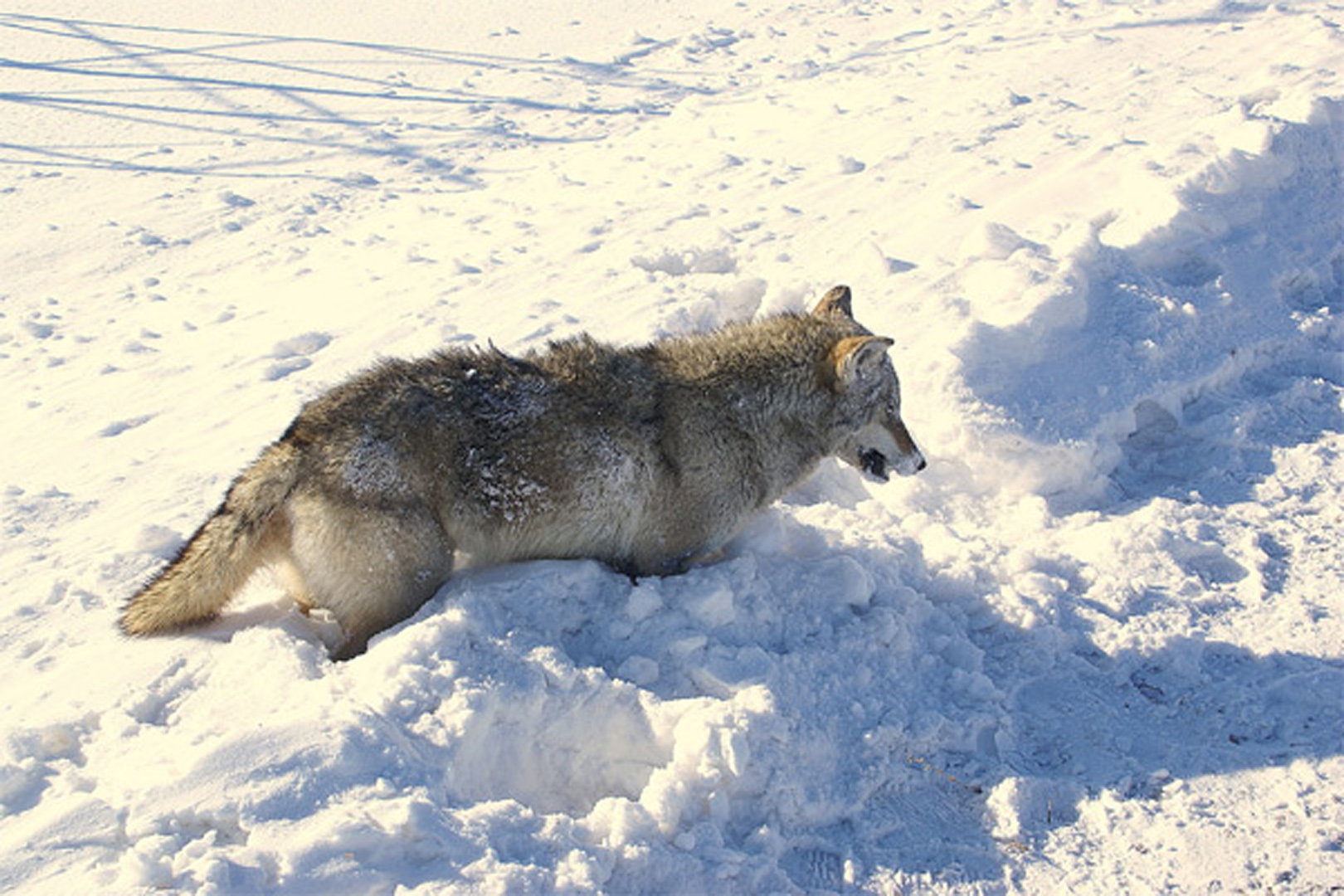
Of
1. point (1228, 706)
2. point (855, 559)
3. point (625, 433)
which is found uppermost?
point (625, 433)

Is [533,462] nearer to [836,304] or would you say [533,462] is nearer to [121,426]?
[836,304]

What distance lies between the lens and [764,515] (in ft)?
19.7

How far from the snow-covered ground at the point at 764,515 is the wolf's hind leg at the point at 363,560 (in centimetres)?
18

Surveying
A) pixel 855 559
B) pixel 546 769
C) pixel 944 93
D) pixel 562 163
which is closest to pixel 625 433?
pixel 855 559

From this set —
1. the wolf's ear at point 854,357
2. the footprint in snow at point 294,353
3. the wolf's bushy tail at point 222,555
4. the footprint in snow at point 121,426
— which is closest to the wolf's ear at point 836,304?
the wolf's ear at point 854,357

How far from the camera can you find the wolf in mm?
4742

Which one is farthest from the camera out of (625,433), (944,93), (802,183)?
(944,93)

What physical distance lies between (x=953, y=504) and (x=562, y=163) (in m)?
7.62

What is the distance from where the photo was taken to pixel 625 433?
538 centimetres

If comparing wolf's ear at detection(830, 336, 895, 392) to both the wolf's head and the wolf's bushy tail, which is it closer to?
the wolf's head

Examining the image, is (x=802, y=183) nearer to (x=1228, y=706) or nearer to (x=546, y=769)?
(x=1228, y=706)

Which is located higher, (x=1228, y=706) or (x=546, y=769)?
(x=546, y=769)

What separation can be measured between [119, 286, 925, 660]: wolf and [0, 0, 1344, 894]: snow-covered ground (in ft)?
0.71

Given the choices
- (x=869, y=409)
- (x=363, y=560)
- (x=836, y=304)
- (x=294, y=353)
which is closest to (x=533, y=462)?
(x=363, y=560)
